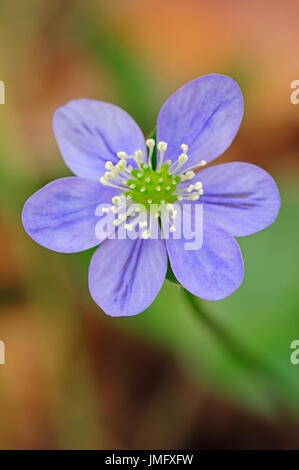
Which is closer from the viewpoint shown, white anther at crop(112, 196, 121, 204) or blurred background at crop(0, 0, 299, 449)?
white anther at crop(112, 196, 121, 204)

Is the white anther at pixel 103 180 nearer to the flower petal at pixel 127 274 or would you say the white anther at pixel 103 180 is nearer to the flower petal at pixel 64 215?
the flower petal at pixel 64 215

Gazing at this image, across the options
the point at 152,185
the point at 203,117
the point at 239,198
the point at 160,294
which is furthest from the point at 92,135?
the point at 160,294

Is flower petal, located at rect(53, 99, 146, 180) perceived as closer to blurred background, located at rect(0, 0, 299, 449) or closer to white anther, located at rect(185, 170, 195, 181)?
white anther, located at rect(185, 170, 195, 181)

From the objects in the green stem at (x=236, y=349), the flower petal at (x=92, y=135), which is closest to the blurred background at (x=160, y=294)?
the green stem at (x=236, y=349)

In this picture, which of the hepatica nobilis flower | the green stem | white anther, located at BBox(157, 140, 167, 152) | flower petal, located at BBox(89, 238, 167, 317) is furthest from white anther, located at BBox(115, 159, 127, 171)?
the green stem
